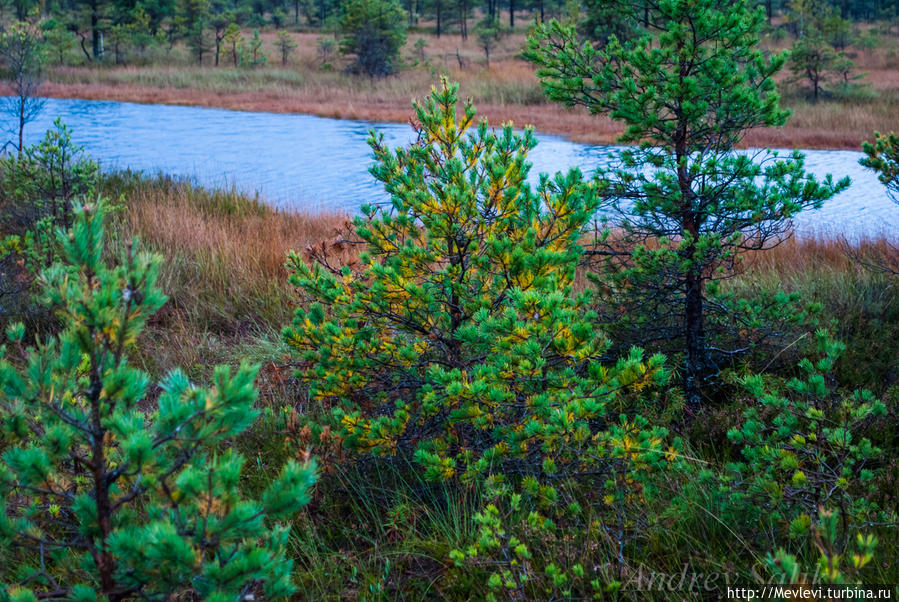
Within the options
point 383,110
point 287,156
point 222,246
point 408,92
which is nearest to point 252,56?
point 408,92

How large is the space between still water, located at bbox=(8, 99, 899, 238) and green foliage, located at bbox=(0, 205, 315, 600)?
7805mm

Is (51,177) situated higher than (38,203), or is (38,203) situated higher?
(51,177)

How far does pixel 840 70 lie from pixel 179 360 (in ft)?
82.0

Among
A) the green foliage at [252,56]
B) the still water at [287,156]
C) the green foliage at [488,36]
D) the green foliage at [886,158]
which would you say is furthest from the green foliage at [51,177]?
the green foliage at [252,56]

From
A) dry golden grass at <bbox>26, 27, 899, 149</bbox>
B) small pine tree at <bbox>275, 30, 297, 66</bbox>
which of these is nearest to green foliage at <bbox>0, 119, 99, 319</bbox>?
dry golden grass at <bbox>26, 27, 899, 149</bbox>

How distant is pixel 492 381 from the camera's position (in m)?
2.47

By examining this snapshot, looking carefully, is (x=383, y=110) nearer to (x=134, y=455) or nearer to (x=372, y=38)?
(x=372, y=38)

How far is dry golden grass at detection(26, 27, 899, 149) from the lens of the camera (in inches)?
760

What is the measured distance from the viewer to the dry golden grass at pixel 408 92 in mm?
19297

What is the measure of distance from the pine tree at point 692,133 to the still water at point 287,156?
446 cm

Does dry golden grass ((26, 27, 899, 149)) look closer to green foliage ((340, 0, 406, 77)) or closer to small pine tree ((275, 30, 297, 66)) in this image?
small pine tree ((275, 30, 297, 66))

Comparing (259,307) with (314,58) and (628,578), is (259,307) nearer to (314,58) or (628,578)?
(628,578)

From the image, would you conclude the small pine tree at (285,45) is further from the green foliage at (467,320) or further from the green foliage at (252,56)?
the green foliage at (467,320)

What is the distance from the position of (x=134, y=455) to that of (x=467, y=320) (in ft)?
6.24
